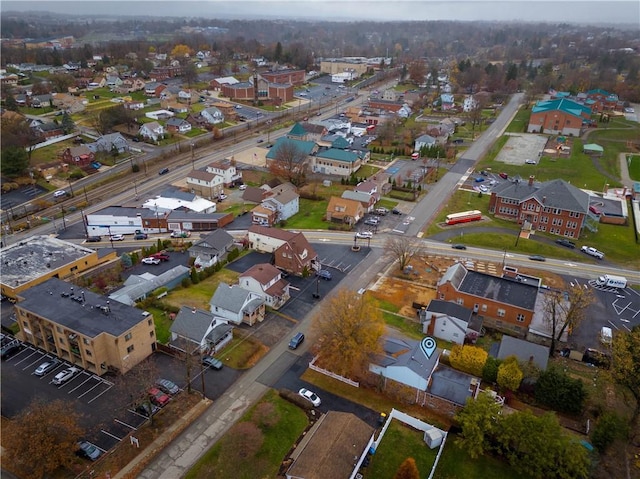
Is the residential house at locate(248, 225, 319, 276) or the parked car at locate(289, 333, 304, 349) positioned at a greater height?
the residential house at locate(248, 225, 319, 276)

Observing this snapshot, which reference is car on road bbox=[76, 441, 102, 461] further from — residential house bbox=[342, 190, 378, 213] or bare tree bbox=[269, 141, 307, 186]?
bare tree bbox=[269, 141, 307, 186]

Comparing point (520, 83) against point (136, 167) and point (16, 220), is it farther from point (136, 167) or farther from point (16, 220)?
point (16, 220)

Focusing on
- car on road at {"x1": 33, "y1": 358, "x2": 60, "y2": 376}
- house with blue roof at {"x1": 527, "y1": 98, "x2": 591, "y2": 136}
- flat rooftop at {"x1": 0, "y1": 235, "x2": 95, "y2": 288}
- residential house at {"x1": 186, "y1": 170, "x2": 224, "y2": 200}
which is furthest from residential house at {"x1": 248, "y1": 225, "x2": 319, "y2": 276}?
house with blue roof at {"x1": 527, "y1": 98, "x2": 591, "y2": 136}

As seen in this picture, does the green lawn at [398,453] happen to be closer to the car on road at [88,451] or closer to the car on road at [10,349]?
the car on road at [88,451]

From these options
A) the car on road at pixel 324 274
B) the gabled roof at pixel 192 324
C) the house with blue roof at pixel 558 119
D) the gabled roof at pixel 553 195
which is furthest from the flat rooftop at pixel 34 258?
the house with blue roof at pixel 558 119

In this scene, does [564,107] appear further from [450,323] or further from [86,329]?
[86,329]

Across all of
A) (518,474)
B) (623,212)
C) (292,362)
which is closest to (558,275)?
(623,212)
